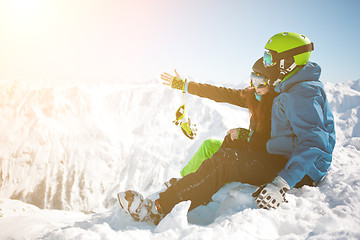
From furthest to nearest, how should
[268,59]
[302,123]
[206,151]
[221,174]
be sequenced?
[206,151] → [268,59] → [221,174] → [302,123]

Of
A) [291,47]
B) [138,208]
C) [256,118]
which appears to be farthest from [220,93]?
[138,208]

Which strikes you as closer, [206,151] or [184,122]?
[206,151]

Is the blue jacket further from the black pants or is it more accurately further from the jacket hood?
the black pants

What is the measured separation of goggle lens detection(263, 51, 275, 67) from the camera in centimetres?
335

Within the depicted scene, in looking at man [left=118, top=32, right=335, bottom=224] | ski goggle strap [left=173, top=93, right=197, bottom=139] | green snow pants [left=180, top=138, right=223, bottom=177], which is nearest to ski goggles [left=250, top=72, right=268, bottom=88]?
A: man [left=118, top=32, right=335, bottom=224]

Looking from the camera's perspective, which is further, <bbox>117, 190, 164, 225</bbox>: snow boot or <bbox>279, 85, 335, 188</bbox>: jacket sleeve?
<bbox>117, 190, 164, 225</bbox>: snow boot

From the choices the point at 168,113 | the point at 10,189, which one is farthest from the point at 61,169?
the point at 168,113

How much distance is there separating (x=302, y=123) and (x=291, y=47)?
125cm

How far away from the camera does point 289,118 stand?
283cm

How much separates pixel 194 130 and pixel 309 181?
2512 millimetres

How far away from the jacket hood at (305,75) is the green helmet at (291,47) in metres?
0.21

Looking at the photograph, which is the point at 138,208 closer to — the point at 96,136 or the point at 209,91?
the point at 209,91

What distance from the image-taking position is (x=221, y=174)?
10.3 ft

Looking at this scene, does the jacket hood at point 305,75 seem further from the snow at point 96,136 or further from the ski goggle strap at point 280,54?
the snow at point 96,136
